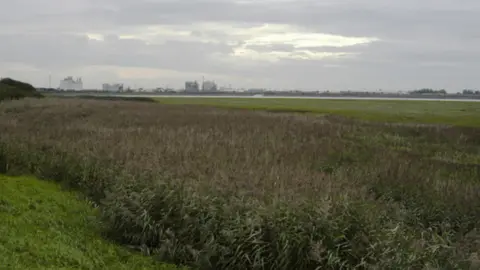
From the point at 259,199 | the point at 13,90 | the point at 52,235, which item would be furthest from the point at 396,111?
the point at 52,235

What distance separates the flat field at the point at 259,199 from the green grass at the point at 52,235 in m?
0.42

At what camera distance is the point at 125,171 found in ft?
35.9

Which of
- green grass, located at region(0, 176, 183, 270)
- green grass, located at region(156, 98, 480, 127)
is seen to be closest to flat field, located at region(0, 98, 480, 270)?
green grass, located at region(0, 176, 183, 270)

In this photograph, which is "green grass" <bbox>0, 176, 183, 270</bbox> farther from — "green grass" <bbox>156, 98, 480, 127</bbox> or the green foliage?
the green foliage

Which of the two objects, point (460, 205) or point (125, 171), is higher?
point (125, 171)

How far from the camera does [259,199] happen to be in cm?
874

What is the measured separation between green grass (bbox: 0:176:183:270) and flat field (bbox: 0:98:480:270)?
418 mm

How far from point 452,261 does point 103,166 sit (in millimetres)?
7714

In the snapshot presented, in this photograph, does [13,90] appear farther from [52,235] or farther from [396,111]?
[52,235]

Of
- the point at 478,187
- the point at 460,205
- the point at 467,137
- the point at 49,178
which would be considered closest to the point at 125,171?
the point at 49,178

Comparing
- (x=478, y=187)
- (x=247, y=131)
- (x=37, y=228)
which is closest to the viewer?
(x=37, y=228)

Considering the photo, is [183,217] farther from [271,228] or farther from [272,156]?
[272,156]

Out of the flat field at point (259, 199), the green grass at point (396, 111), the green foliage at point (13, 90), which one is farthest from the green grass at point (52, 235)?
the green foliage at point (13, 90)

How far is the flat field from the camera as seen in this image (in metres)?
7.70
